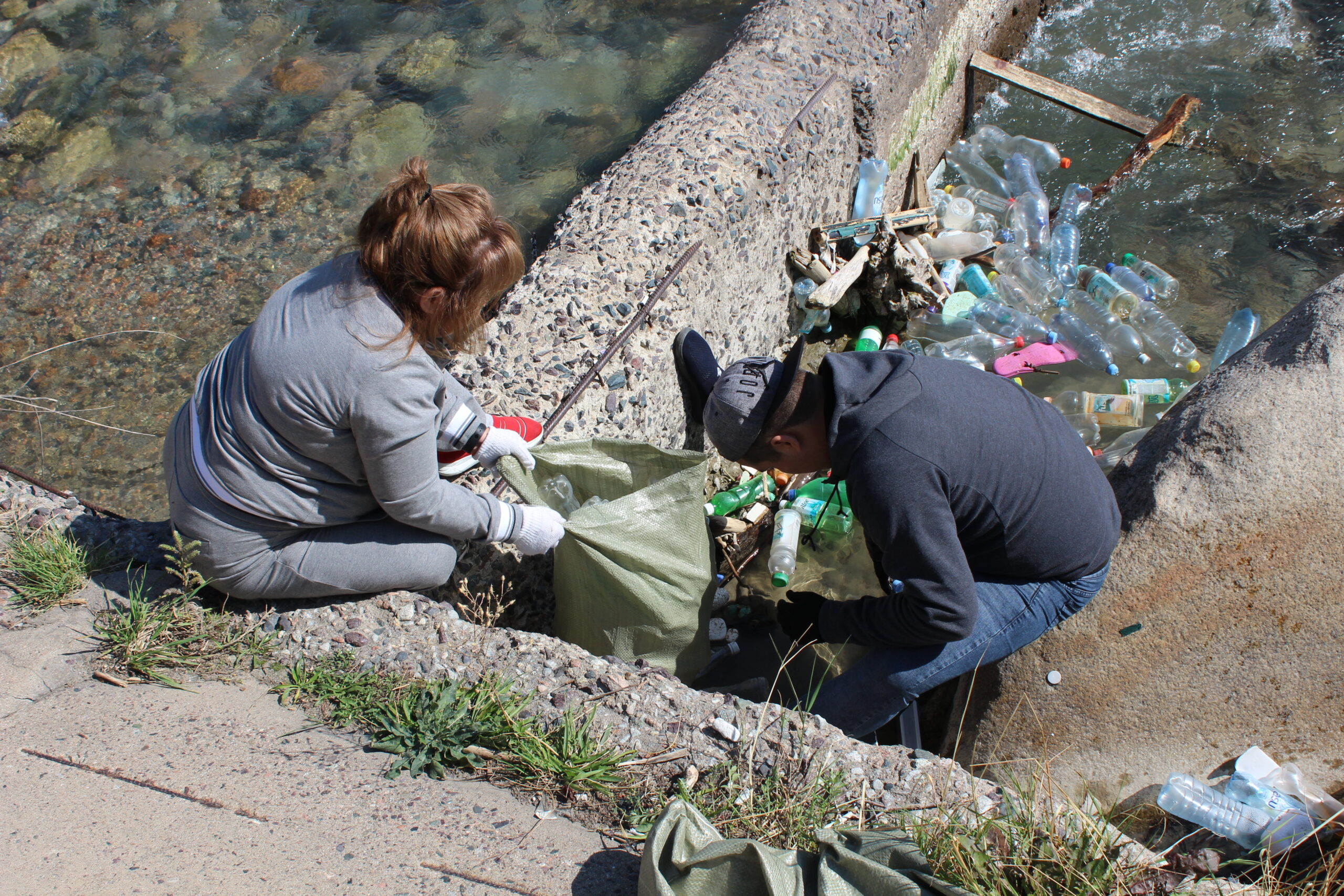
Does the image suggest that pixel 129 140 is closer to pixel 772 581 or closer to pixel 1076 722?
pixel 772 581

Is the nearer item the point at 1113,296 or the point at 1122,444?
the point at 1122,444

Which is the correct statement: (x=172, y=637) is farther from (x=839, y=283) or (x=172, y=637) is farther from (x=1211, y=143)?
(x=1211, y=143)

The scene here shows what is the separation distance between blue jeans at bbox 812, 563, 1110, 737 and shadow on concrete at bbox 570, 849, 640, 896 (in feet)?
2.65

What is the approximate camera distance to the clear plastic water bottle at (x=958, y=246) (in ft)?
16.2

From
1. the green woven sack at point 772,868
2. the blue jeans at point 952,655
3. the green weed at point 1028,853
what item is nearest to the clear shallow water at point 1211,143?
the blue jeans at point 952,655

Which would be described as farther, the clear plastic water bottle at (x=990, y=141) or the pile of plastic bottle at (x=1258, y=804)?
the clear plastic water bottle at (x=990, y=141)

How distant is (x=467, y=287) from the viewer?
2.01 meters

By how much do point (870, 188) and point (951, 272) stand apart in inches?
26.6

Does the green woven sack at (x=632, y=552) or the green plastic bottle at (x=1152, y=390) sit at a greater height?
the green plastic bottle at (x=1152, y=390)

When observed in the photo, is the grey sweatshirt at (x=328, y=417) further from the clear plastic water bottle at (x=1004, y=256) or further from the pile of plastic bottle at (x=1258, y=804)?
the clear plastic water bottle at (x=1004, y=256)

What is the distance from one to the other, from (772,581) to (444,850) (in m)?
1.75

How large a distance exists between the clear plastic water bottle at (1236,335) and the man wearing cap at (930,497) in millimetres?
2704

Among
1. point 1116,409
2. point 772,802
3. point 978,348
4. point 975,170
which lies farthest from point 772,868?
point 975,170

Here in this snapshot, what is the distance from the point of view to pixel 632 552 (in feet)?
7.93
